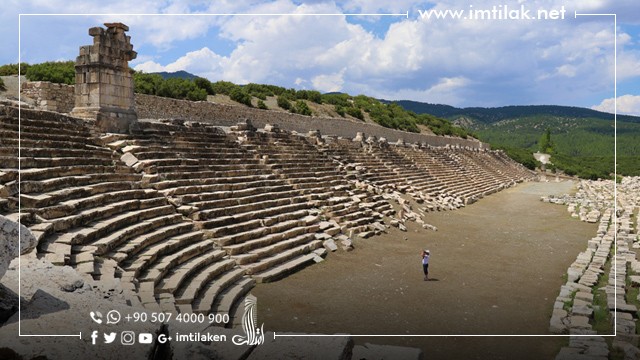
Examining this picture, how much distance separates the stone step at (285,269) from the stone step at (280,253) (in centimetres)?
11

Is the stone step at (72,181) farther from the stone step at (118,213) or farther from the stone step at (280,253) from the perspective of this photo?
the stone step at (280,253)

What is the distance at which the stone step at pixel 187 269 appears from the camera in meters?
7.66

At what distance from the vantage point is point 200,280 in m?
8.48

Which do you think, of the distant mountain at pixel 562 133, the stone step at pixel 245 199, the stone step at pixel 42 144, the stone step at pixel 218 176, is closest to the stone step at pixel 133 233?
the stone step at pixel 245 199

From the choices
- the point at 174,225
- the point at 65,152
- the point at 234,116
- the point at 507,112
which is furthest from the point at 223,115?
the point at 507,112

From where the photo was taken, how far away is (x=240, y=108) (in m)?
27.4

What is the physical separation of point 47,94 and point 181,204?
961cm

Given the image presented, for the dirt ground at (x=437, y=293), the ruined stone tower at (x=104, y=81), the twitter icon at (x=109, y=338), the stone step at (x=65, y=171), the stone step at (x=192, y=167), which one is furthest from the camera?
the ruined stone tower at (x=104, y=81)

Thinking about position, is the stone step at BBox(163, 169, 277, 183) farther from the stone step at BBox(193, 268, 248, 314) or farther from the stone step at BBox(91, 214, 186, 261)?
the stone step at BBox(193, 268, 248, 314)

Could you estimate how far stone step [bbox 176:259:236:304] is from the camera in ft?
25.0

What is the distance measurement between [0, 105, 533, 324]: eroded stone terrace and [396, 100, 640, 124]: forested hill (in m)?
139

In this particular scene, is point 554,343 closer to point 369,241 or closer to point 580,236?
point 369,241

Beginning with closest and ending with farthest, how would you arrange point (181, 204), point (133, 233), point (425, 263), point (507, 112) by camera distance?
1. point (133, 233)
2. point (425, 263)
3. point (181, 204)
4. point (507, 112)

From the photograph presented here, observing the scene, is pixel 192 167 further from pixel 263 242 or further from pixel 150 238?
pixel 150 238
